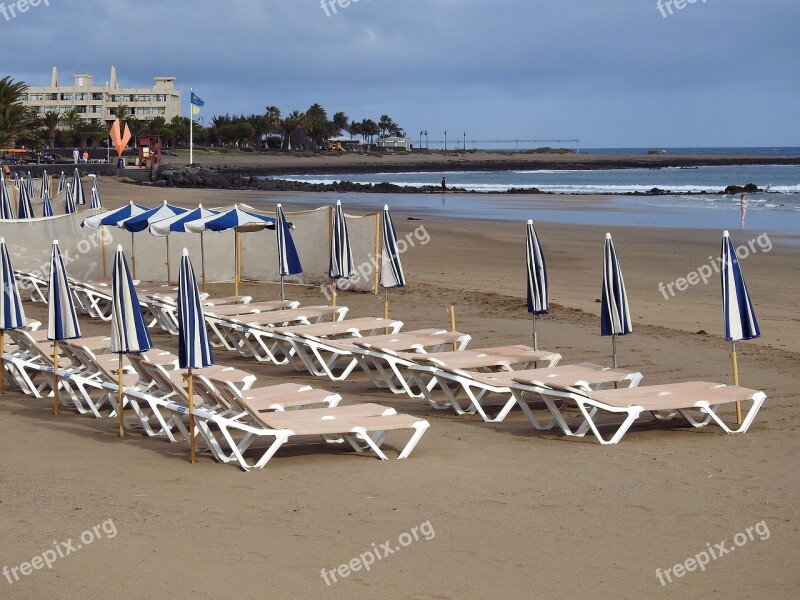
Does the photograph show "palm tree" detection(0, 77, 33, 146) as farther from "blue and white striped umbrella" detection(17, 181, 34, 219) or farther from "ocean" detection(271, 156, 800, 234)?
"blue and white striped umbrella" detection(17, 181, 34, 219)

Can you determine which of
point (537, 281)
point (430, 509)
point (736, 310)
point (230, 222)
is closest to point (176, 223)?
point (230, 222)

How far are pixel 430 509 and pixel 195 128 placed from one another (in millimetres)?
116181

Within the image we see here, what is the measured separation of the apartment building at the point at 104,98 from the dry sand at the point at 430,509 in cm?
11029

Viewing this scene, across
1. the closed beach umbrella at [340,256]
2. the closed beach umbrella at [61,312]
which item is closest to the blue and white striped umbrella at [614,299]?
the closed beach umbrella at [61,312]

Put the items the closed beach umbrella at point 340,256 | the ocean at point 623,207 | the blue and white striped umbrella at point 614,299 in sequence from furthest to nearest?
the ocean at point 623,207, the closed beach umbrella at point 340,256, the blue and white striped umbrella at point 614,299

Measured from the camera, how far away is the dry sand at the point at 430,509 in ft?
16.9

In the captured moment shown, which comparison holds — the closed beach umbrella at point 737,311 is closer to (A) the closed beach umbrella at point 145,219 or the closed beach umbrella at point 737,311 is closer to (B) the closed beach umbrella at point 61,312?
(B) the closed beach umbrella at point 61,312

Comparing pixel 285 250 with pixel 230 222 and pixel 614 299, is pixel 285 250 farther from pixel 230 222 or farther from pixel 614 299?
pixel 614 299

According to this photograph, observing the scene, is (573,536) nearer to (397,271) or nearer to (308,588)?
(308,588)

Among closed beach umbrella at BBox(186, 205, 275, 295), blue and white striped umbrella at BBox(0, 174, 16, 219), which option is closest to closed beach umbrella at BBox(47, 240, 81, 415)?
closed beach umbrella at BBox(186, 205, 275, 295)

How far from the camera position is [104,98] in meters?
115

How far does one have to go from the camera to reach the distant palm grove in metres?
60.9

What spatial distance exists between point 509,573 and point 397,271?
7426 millimetres

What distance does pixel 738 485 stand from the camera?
6.80 m
